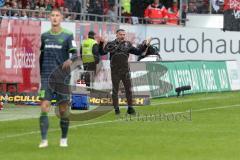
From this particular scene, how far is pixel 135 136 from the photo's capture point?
17.8m

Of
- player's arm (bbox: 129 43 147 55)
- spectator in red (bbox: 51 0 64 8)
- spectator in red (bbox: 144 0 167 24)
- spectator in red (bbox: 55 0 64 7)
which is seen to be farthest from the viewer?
spectator in red (bbox: 144 0 167 24)

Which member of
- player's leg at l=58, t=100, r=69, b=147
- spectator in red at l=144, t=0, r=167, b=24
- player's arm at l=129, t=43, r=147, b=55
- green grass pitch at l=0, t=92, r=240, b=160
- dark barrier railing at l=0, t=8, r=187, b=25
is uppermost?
spectator in red at l=144, t=0, r=167, b=24

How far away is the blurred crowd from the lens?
30.9m

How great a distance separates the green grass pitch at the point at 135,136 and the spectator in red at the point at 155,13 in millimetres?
13274

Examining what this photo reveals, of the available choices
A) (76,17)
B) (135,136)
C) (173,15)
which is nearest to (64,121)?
(135,136)

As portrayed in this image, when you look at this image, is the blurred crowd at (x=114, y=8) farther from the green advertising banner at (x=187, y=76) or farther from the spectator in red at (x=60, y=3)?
the green advertising banner at (x=187, y=76)

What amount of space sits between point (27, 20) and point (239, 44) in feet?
42.8

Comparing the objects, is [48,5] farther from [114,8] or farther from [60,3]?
[114,8]

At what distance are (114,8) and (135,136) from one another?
19.3 meters

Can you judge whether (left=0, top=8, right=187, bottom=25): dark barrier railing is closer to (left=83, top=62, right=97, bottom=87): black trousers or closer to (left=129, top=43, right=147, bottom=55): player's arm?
(left=83, top=62, right=97, bottom=87): black trousers

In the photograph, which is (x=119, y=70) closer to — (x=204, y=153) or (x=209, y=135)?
(x=209, y=135)

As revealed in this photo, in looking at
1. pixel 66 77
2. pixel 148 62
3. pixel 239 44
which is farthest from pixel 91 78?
pixel 66 77

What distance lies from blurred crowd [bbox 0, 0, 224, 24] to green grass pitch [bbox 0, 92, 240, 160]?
586cm

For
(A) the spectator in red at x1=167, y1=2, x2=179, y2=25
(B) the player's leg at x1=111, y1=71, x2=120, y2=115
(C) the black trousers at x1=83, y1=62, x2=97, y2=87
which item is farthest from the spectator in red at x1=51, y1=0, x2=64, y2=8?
(B) the player's leg at x1=111, y1=71, x2=120, y2=115
